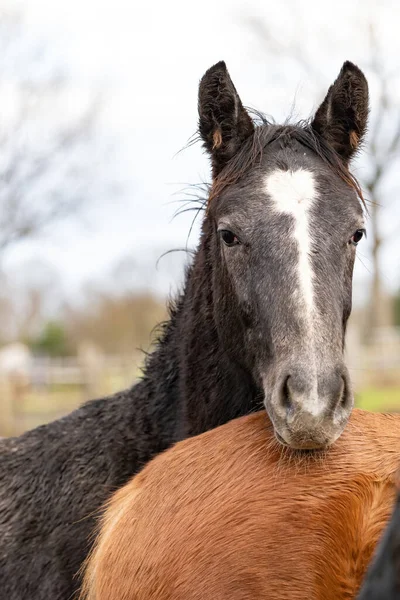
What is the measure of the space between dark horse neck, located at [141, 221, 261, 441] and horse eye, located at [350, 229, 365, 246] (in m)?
0.76

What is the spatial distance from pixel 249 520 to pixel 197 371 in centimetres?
160

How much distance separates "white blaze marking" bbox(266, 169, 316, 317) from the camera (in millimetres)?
2676

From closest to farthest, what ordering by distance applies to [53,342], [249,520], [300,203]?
1. [249,520]
2. [300,203]
3. [53,342]

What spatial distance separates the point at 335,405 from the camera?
7.80ft

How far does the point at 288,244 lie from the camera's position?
9.14 feet

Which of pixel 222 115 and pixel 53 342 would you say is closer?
pixel 222 115

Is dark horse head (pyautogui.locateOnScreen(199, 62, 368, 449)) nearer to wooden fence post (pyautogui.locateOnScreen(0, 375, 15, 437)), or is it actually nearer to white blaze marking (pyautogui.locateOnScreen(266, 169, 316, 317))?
white blaze marking (pyautogui.locateOnScreen(266, 169, 316, 317))

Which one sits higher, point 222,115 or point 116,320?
point 116,320

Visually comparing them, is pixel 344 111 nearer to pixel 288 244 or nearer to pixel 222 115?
pixel 222 115

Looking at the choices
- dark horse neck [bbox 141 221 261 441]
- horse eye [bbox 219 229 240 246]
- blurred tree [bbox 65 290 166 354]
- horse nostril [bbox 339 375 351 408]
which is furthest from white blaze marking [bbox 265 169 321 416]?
blurred tree [bbox 65 290 166 354]

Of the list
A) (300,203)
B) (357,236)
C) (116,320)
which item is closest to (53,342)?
(116,320)

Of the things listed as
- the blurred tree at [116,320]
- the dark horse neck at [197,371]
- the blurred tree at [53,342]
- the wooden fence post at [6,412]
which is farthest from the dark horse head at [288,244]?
the blurred tree at [53,342]

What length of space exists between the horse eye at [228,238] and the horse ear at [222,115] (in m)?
0.51

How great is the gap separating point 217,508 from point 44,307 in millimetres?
43539
